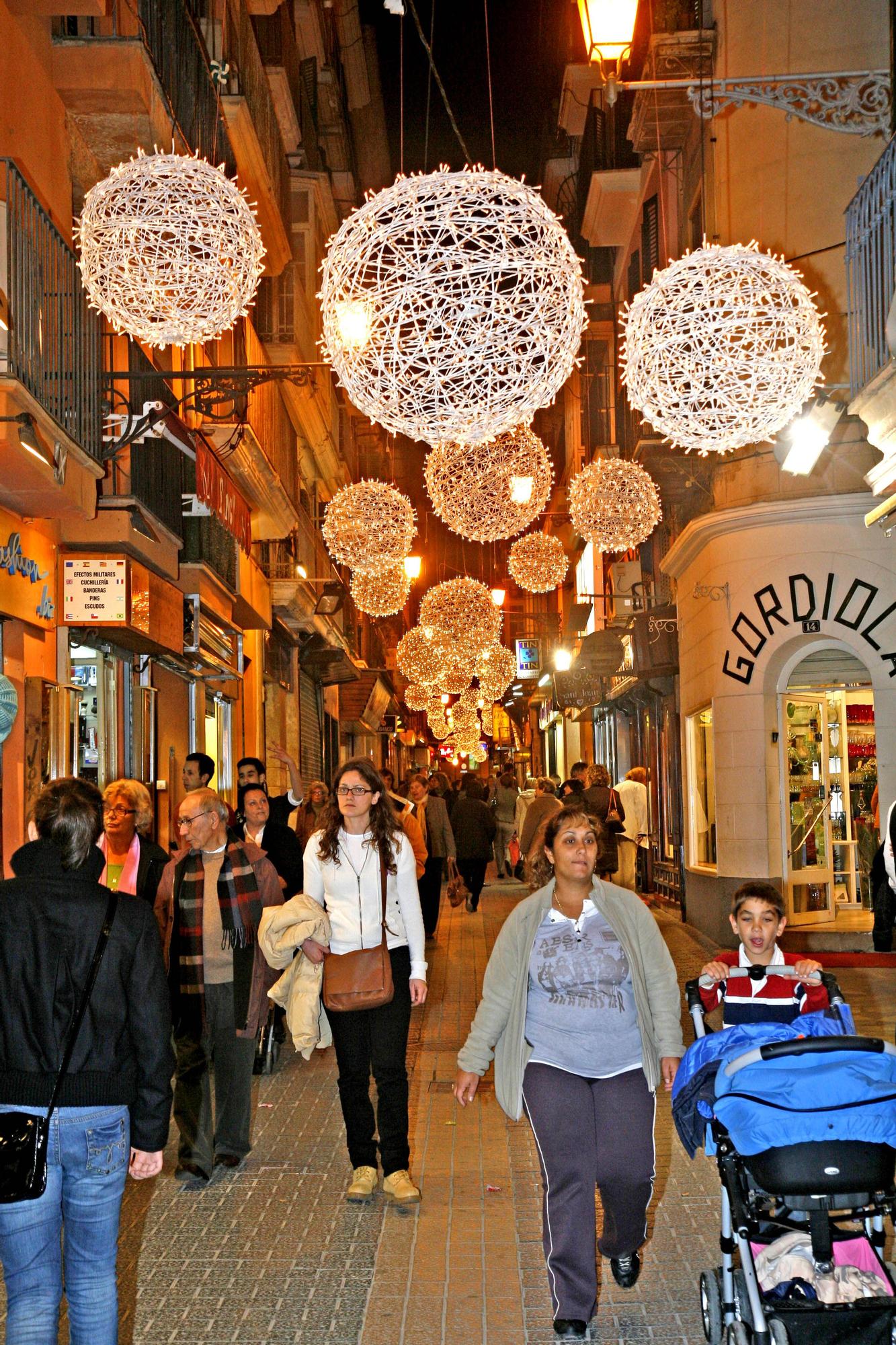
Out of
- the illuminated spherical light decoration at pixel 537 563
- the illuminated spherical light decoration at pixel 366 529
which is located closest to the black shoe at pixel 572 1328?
the illuminated spherical light decoration at pixel 366 529

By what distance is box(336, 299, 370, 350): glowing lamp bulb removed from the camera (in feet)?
22.1

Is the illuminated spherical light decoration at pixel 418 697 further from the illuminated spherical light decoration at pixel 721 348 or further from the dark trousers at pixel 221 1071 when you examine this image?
the dark trousers at pixel 221 1071

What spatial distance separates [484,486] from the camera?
1445 cm

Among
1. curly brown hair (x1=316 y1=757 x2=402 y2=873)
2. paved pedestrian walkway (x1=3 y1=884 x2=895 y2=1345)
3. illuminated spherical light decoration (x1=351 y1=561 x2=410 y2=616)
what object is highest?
illuminated spherical light decoration (x1=351 y1=561 x2=410 y2=616)

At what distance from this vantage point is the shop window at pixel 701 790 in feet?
61.7

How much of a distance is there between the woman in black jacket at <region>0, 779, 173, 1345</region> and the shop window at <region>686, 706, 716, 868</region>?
48.1ft

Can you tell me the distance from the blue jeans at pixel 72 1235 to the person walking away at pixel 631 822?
14410 millimetres

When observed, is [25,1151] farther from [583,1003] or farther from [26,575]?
[26,575]

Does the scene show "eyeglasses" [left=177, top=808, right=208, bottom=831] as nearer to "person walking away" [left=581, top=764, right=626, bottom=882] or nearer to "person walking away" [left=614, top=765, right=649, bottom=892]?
"person walking away" [left=581, top=764, right=626, bottom=882]

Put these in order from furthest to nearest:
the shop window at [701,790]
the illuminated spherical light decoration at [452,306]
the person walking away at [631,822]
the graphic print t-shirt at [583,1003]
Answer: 1. the shop window at [701,790]
2. the person walking away at [631,822]
3. the illuminated spherical light decoration at [452,306]
4. the graphic print t-shirt at [583,1003]

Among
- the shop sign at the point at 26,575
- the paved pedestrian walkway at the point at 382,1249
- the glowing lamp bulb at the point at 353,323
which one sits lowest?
the paved pedestrian walkway at the point at 382,1249

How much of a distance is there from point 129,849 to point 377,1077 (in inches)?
87.6

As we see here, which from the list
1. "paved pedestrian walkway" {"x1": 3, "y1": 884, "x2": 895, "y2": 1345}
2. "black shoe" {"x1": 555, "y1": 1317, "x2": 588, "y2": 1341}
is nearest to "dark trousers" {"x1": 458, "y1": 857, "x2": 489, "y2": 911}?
"paved pedestrian walkway" {"x1": 3, "y1": 884, "x2": 895, "y2": 1345}

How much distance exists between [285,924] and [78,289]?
20.4 ft
